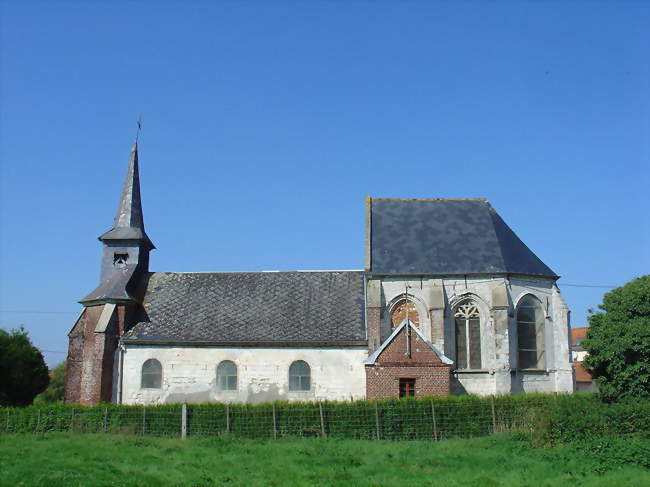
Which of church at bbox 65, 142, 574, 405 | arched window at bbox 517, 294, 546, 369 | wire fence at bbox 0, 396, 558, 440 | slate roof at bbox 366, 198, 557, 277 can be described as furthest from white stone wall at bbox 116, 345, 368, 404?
arched window at bbox 517, 294, 546, 369

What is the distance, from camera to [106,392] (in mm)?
29312

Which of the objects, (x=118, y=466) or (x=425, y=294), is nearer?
(x=118, y=466)

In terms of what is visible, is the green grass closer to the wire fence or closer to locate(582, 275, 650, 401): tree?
the wire fence

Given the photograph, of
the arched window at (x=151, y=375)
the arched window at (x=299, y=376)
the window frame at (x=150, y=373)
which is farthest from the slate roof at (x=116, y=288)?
the arched window at (x=299, y=376)

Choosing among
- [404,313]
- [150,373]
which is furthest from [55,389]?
[404,313]

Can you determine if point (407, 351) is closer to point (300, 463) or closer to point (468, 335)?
point (468, 335)

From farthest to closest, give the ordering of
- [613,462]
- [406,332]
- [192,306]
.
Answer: [192,306]
[406,332]
[613,462]

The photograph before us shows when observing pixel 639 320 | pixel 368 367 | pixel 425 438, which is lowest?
pixel 425 438

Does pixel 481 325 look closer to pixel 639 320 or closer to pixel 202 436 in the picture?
pixel 639 320

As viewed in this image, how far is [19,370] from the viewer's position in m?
37.0

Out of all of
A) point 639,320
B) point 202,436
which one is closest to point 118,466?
point 202,436

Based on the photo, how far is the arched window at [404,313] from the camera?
96.2 feet

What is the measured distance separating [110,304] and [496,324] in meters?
17.2

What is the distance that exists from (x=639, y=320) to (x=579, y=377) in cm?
3385
